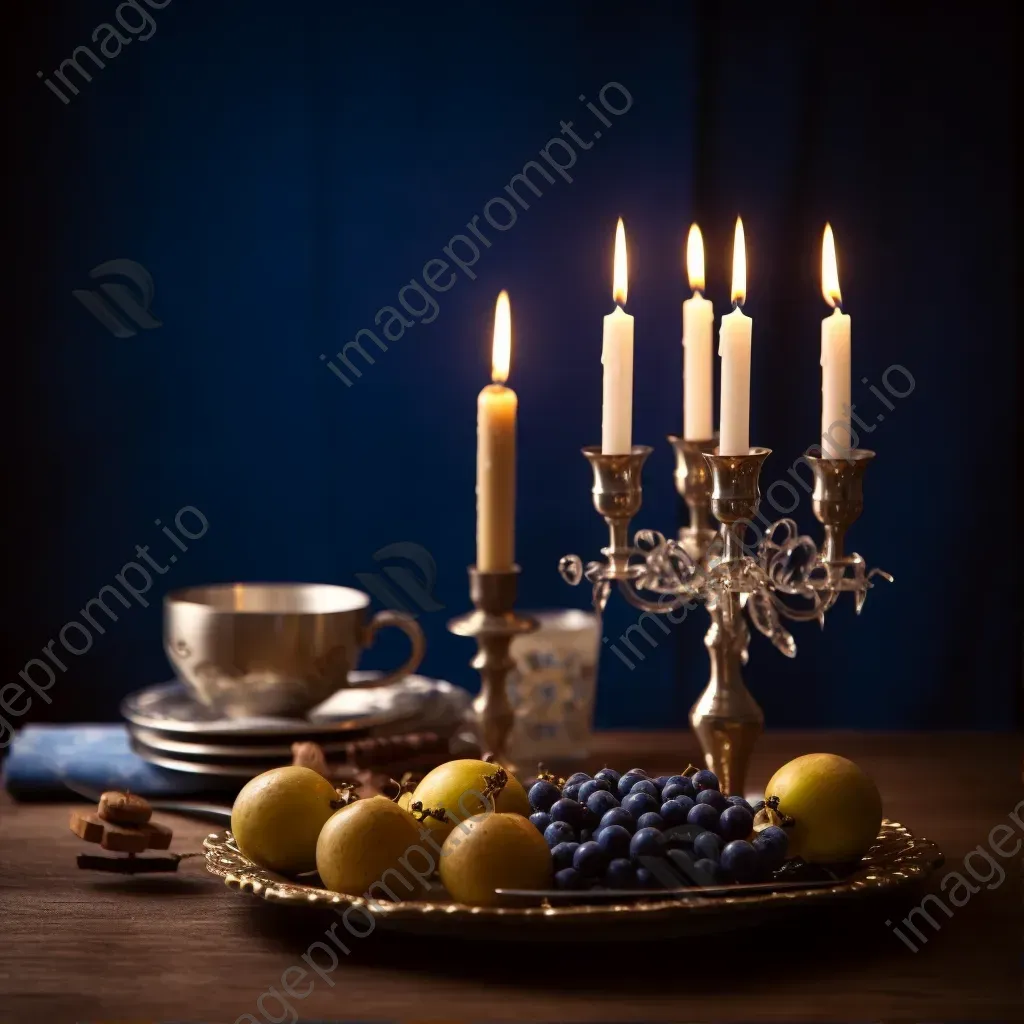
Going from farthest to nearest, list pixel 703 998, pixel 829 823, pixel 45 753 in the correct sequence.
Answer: pixel 45 753, pixel 829 823, pixel 703 998

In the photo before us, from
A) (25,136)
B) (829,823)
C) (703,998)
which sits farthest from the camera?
(25,136)

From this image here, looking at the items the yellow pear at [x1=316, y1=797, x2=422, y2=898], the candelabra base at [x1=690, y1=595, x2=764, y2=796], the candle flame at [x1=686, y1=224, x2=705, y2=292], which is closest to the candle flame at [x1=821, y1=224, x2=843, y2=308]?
the candle flame at [x1=686, y1=224, x2=705, y2=292]

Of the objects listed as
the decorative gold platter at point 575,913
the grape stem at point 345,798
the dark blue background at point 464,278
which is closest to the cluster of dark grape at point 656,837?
the decorative gold platter at point 575,913

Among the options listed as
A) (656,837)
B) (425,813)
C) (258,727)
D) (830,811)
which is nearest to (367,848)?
(425,813)

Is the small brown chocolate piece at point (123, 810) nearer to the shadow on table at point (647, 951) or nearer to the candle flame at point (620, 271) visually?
the shadow on table at point (647, 951)

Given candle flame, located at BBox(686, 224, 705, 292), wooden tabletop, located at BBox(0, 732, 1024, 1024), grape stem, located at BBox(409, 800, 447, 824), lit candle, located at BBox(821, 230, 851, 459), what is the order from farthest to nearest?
candle flame, located at BBox(686, 224, 705, 292)
lit candle, located at BBox(821, 230, 851, 459)
grape stem, located at BBox(409, 800, 447, 824)
wooden tabletop, located at BBox(0, 732, 1024, 1024)

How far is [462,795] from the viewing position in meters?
0.87

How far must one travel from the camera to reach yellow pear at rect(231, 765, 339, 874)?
869 mm

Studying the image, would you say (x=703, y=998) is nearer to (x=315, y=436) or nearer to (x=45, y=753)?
(x=45, y=753)

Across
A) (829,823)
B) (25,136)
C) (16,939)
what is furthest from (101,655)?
(829,823)

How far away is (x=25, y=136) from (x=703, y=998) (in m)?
1.42

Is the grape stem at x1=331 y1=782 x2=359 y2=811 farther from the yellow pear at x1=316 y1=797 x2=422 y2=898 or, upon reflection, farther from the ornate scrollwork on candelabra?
the ornate scrollwork on candelabra

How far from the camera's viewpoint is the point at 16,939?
0.84 meters

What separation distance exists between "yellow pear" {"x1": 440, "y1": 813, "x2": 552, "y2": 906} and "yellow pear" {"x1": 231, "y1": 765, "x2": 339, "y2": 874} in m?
0.11
